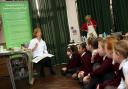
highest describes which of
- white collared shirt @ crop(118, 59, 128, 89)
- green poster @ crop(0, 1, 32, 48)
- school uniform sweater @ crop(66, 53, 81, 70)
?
green poster @ crop(0, 1, 32, 48)

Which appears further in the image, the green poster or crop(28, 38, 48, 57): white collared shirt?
the green poster

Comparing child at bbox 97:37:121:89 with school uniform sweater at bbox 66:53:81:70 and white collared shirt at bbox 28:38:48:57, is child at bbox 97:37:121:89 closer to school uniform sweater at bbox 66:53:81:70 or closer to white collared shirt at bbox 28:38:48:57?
school uniform sweater at bbox 66:53:81:70

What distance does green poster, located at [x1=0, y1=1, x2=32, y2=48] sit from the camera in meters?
7.50

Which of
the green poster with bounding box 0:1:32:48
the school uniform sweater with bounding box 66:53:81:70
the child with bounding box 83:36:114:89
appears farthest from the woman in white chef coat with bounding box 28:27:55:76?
the child with bounding box 83:36:114:89

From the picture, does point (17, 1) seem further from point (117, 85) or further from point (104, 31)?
point (117, 85)

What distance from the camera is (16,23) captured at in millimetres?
7727

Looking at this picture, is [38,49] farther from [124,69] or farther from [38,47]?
[124,69]

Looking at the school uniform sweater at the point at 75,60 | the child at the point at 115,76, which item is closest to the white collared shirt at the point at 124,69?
the child at the point at 115,76

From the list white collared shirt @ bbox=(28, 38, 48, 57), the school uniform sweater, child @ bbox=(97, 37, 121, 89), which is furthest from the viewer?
white collared shirt @ bbox=(28, 38, 48, 57)

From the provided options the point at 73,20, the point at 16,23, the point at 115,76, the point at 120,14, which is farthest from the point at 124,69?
the point at 120,14

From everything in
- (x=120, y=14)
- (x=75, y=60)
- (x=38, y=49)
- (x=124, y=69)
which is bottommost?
(x=75, y=60)

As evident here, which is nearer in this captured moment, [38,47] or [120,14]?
[38,47]

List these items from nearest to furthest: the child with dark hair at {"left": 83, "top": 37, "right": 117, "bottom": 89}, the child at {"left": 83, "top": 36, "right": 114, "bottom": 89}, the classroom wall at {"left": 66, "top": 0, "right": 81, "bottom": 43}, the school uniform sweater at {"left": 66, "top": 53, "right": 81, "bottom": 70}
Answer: the child with dark hair at {"left": 83, "top": 37, "right": 117, "bottom": 89} < the child at {"left": 83, "top": 36, "right": 114, "bottom": 89} < the school uniform sweater at {"left": 66, "top": 53, "right": 81, "bottom": 70} < the classroom wall at {"left": 66, "top": 0, "right": 81, "bottom": 43}

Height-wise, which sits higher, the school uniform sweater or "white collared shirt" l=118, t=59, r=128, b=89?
"white collared shirt" l=118, t=59, r=128, b=89
